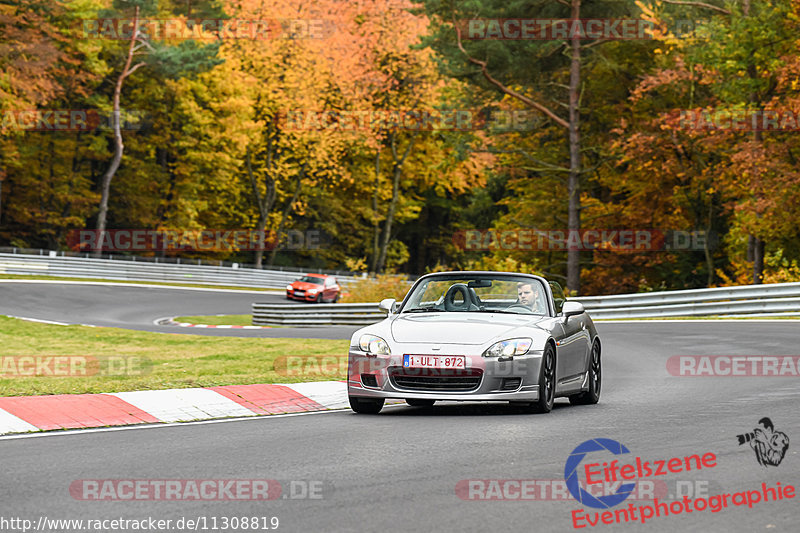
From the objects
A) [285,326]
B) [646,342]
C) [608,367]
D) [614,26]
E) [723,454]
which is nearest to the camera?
[723,454]

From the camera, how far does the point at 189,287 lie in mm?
57062

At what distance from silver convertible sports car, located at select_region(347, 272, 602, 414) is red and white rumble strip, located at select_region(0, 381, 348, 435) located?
115cm

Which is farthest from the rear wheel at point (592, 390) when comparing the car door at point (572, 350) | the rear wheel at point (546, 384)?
the rear wheel at point (546, 384)

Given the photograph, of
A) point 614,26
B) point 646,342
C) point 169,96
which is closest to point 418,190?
point 169,96

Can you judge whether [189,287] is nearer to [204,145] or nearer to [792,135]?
[204,145]

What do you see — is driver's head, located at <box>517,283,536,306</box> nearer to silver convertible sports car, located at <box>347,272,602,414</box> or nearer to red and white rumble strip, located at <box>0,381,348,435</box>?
silver convertible sports car, located at <box>347,272,602,414</box>

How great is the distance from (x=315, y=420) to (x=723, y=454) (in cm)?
395

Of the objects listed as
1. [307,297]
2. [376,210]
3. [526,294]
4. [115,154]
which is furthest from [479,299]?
[376,210]

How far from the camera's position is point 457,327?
10648 millimetres

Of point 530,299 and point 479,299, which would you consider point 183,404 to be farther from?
point 530,299

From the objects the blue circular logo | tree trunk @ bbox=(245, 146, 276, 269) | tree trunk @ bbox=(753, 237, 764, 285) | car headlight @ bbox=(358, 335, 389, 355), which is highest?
tree trunk @ bbox=(245, 146, 276, 269)

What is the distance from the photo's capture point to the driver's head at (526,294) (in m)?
11.8

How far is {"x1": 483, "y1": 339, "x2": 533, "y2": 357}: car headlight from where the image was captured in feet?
33.9

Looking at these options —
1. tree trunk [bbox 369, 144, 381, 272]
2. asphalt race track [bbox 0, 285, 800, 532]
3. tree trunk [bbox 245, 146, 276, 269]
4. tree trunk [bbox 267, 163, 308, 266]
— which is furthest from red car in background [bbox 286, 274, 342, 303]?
asphalt race track [bbox 0, 285, 800, 532]
